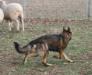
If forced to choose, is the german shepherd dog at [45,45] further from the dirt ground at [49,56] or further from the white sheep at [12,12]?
the white sheep at [12,12]

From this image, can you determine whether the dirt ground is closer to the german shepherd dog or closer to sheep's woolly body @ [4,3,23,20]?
the german shepherd dog

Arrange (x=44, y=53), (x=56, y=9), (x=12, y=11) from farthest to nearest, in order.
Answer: (x=56, y=9), (x=12, y=11), (x=44, y=53)

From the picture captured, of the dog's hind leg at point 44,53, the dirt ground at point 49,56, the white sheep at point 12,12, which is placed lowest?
the dirt ground at point 49,56

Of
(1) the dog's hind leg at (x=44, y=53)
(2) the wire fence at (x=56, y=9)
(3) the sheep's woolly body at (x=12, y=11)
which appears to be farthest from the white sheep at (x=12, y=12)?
(1) the dog's hind leg at (x=44, y=53)

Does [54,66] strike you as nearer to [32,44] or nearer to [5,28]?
[32,44]

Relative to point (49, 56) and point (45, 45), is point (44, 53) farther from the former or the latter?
point (49, 56)

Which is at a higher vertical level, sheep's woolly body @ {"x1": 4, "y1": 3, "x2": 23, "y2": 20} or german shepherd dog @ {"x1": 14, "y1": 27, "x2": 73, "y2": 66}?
sheep's woolly body @ {"x1": 4, "y1": 3, "x2": 23, "y2": 20}

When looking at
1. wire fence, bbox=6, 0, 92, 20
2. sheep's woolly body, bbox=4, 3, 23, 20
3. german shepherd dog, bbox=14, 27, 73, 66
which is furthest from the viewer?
wire fence, bbox=6, 0, 92, 20

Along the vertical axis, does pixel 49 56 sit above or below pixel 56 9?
below

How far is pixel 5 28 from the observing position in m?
14.2

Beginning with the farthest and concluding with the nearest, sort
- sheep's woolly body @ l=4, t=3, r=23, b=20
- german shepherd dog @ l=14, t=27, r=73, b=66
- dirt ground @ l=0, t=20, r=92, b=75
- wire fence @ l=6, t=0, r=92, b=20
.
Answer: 1. wire fence @ l=6, t=0, r=92, b=20
2. sheep's woolly body @ l=4, t=3, r=23, b=20
3. german shepherd dog @ l=14, t=27, r=73, b=66
4. dirt ground @ l=0, t=20, r=92, b=75

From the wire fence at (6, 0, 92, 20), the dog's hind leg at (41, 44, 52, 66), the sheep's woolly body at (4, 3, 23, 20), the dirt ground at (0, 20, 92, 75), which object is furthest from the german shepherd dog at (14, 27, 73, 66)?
the wire fence at (6, 0, 92, 20)

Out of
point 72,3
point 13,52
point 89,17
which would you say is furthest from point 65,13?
point 13,52

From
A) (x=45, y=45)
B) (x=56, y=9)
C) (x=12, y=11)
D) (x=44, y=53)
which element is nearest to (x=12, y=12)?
(x=12, y=11)
